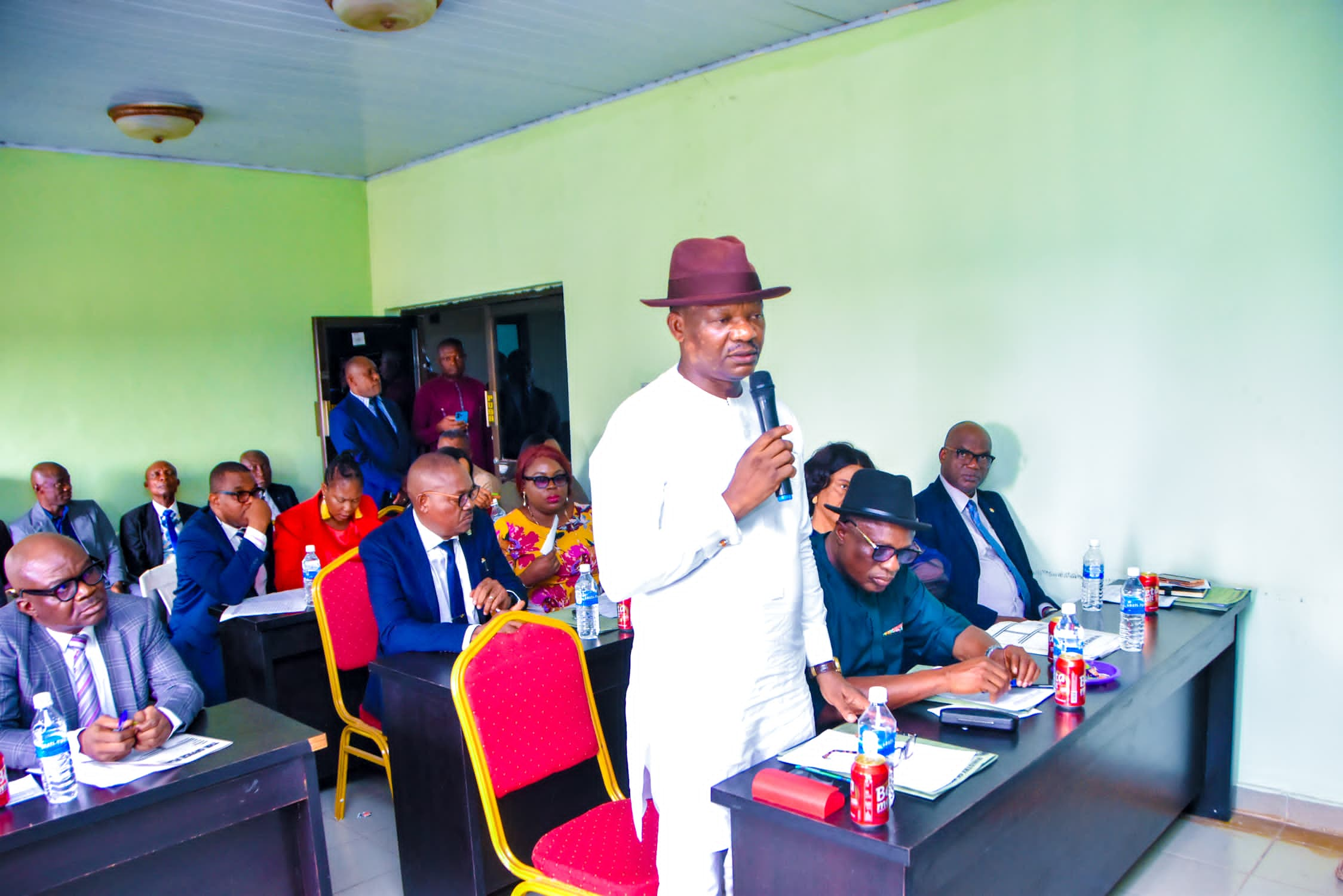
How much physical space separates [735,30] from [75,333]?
441 centimetres

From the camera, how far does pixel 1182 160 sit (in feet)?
11.5

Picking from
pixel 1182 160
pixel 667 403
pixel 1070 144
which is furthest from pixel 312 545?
pixel 1182 160

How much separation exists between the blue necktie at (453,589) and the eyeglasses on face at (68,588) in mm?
1060

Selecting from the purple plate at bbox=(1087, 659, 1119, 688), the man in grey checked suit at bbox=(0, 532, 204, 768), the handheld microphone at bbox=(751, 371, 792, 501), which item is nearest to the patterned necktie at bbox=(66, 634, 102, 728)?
the man in grey checked suit at bbox=(0, 532, 204, 768)

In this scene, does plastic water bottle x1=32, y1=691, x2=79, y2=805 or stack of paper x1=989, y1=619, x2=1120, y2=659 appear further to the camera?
stack of paper x1=989, y1=619, x2=1120, y2=659

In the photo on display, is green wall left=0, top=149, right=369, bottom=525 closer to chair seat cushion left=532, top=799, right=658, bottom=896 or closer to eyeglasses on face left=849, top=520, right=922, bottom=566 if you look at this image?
chair seat cushion left=532, top=799, right=658, bottom=896

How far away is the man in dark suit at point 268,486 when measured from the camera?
20.6 feet

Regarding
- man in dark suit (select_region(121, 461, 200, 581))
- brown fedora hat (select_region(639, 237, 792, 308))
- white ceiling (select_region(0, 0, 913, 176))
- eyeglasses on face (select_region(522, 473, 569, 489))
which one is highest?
white ceiling (select_region(0, 0, 913, 176))

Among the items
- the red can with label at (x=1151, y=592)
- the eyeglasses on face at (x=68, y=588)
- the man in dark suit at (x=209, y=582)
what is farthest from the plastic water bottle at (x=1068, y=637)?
the man in dark suit at (x=209, y=582)

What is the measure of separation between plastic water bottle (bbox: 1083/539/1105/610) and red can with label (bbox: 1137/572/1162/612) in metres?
0.13

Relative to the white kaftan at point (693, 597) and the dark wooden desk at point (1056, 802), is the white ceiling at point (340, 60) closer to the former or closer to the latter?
the white kaftan at point (693, 597)

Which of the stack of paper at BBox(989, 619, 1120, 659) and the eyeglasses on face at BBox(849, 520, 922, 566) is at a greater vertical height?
the eyeglasses on face at BBox(849, 520, 922, 566)

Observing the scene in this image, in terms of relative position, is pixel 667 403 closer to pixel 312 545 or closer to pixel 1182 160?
pixel 1182 160

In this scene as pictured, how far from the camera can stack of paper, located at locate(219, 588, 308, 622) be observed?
3.76 meters
